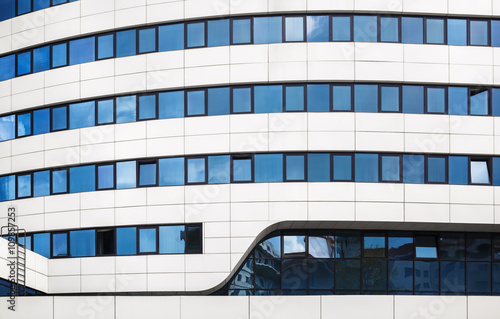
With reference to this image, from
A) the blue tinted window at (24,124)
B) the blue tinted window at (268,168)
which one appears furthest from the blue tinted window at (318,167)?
the blue tinted window at (24,124)

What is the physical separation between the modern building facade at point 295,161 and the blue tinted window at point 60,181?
1.42 meters

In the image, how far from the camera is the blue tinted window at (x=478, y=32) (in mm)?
29641

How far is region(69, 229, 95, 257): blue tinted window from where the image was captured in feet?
99.6

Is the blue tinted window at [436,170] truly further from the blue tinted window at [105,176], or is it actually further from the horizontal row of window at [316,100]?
the blue tinted window at [105,176]

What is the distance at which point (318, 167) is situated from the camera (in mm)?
28594

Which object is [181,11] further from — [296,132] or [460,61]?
[460,61]

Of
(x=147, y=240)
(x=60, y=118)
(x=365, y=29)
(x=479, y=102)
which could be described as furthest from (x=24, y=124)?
(x=479, y=102)

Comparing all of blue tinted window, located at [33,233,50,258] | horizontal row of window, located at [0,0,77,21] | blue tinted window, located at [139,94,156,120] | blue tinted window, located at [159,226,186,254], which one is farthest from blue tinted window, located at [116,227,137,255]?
horizontal row of window, located at [0,0,77,21]

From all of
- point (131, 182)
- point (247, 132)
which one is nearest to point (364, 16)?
point (247, 132)

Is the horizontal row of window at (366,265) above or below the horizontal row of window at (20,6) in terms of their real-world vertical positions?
below

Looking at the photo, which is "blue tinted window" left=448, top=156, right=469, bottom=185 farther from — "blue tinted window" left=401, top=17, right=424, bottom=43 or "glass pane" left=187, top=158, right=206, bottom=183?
"glass pane" left=187, top=158, right=206, bottom=183

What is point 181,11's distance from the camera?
30094mm
